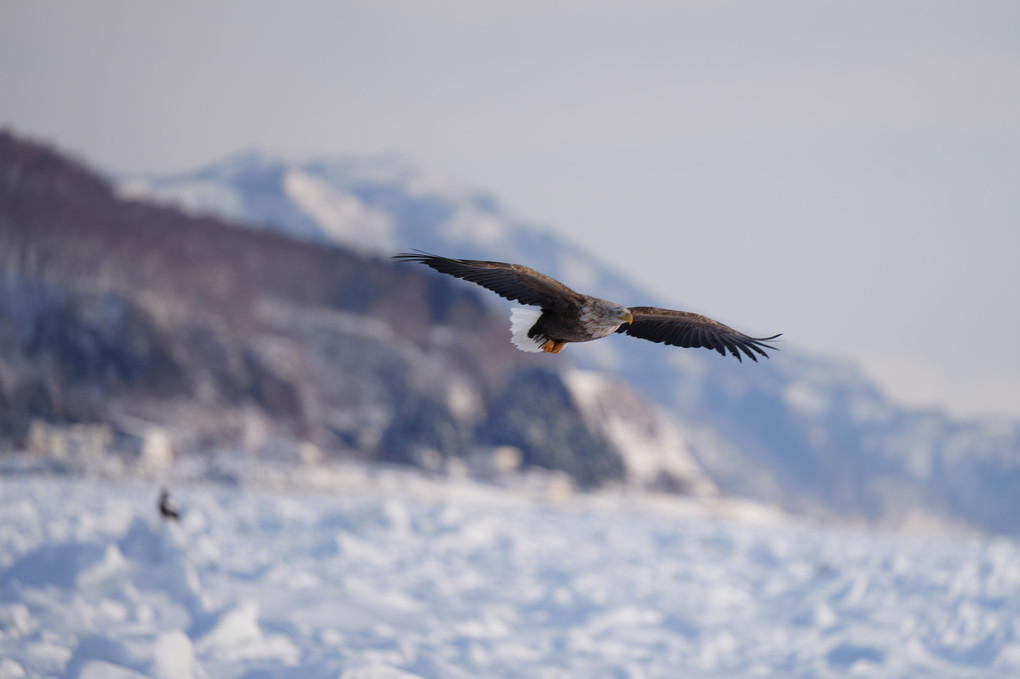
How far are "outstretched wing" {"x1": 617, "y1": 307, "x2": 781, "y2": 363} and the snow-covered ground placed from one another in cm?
377

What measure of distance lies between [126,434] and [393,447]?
13.8m

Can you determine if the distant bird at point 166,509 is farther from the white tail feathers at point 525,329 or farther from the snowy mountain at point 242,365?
the snowy mountain at point 242,365

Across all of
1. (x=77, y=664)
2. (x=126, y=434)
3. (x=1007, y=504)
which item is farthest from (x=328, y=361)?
(x=1007, y=504)

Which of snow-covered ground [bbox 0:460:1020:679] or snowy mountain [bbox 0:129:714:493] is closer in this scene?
snow-covered ground [bbox 0:460:1020:679]

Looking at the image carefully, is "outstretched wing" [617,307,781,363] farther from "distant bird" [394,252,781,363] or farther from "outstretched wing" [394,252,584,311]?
"outstretched wing" [394,252,584,311]

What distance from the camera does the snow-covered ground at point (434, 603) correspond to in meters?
9.24

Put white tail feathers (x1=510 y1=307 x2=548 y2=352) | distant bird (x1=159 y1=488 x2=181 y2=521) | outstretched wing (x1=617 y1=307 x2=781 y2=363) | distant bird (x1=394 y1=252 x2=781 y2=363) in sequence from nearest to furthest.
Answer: distant bird (x1=394 y1=252 x2=781 y2=363), white tail feathers (x1=510 y1=307 x2=548 y2=352), outstretched wing (x1=617 y1=307 x2=781 y2=363), distant bird (x1=159 y1=488 x2=181 y2=521)

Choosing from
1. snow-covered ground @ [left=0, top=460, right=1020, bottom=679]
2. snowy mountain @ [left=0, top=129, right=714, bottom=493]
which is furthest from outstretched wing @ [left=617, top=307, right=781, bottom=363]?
snowy mountain @ [left=0, top=129, right=714, bottom=493]

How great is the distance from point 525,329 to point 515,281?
0.37 metres

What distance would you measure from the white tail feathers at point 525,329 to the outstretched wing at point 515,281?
146mm

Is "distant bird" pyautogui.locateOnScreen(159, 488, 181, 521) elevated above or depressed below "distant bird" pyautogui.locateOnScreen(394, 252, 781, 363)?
below

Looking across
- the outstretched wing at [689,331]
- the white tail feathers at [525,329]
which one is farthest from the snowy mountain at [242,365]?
the white tail feathers at [525,329]

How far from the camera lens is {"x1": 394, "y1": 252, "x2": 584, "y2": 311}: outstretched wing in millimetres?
6156

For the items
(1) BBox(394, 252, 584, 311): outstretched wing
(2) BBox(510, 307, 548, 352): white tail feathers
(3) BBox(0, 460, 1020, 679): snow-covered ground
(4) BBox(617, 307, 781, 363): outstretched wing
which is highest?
(4) BBox(617, 307, 781, 363): outstretched wing
